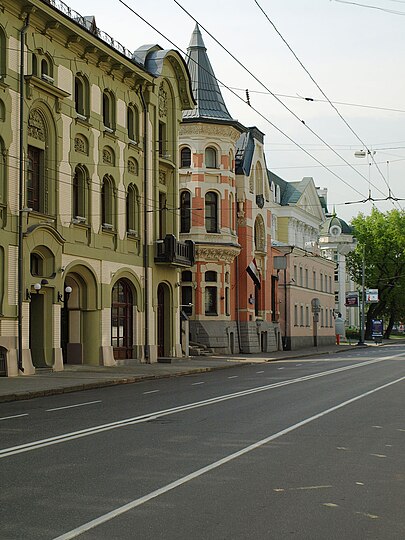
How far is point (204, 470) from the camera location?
977 cm

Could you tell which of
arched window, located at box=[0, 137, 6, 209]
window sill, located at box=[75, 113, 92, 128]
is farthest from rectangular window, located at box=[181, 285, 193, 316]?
arched window, located at box=[0, 137, 6, 209]

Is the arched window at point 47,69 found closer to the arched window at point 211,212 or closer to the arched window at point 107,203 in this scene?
the arched window at point 107,203

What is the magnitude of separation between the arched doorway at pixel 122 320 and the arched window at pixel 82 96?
751 cm

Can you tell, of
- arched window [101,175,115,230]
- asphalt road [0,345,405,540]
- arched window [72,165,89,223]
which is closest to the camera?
asphalt road [0,345,405,540]

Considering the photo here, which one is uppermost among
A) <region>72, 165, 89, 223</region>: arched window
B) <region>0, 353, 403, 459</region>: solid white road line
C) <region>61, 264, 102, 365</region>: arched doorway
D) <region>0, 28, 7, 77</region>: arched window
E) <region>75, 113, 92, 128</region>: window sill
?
<region>0, 28, 7, 77</region>: arched window

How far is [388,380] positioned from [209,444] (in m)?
16.0

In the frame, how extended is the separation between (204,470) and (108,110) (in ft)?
91.2

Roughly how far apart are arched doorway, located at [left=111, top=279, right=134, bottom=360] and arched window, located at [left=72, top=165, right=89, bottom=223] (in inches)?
177

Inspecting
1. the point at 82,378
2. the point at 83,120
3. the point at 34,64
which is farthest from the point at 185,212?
the point at 82,378

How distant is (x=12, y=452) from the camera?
11.2 m

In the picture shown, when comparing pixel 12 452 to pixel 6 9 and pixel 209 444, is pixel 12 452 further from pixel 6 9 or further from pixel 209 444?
pixel 6 9

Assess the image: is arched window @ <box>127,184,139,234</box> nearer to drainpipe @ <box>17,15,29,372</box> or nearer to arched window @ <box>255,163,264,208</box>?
drainpipe @ <box>17,15,29,372</box>

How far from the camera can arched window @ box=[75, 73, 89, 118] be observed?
109 ft

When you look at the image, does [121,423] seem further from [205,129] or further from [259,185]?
[259,185]
